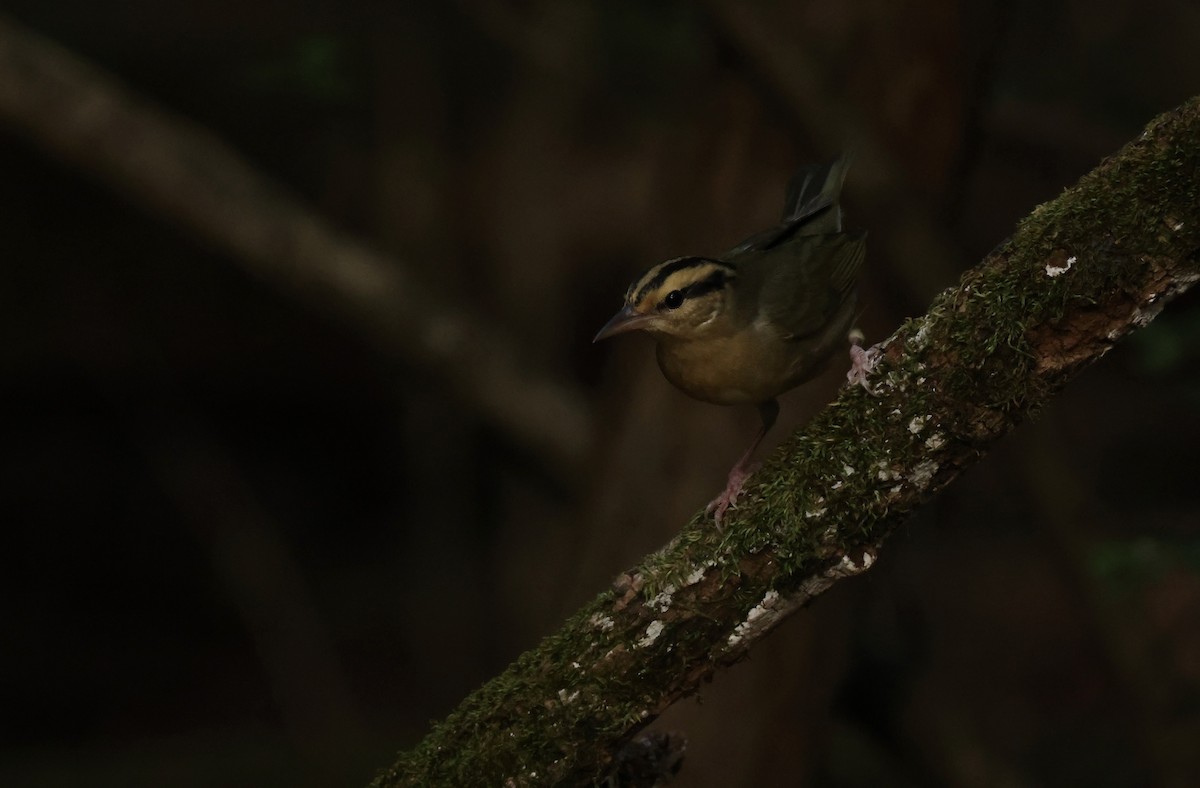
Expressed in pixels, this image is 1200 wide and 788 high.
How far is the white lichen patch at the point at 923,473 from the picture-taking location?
7.95 feet

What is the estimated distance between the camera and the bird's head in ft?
11.5

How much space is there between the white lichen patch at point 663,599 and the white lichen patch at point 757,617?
134 millimetres

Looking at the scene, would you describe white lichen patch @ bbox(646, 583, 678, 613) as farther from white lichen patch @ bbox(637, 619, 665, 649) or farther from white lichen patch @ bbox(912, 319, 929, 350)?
white lichen patch @ bbox(912, 319, 929, 350)

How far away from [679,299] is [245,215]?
2.28 metres

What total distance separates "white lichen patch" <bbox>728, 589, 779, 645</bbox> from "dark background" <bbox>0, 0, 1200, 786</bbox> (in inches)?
79.1

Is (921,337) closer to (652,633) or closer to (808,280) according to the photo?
(652,633)

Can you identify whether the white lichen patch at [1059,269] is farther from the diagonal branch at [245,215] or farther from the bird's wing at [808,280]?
the diagonal branch at [245,215]

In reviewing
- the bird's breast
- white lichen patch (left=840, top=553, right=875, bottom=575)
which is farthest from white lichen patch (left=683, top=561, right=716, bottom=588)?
the bird's breast

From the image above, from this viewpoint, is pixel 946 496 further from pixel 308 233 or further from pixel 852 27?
pixel 308 233

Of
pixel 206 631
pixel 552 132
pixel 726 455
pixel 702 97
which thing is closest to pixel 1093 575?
pixel 726 455

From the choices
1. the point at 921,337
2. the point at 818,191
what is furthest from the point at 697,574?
the point at 818,191

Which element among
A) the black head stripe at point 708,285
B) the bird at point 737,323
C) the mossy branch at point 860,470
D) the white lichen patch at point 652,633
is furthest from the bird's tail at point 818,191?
the white lichen patch at point 652,633

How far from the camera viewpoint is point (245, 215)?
512 centimetres

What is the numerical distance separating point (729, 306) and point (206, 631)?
7906 mm
